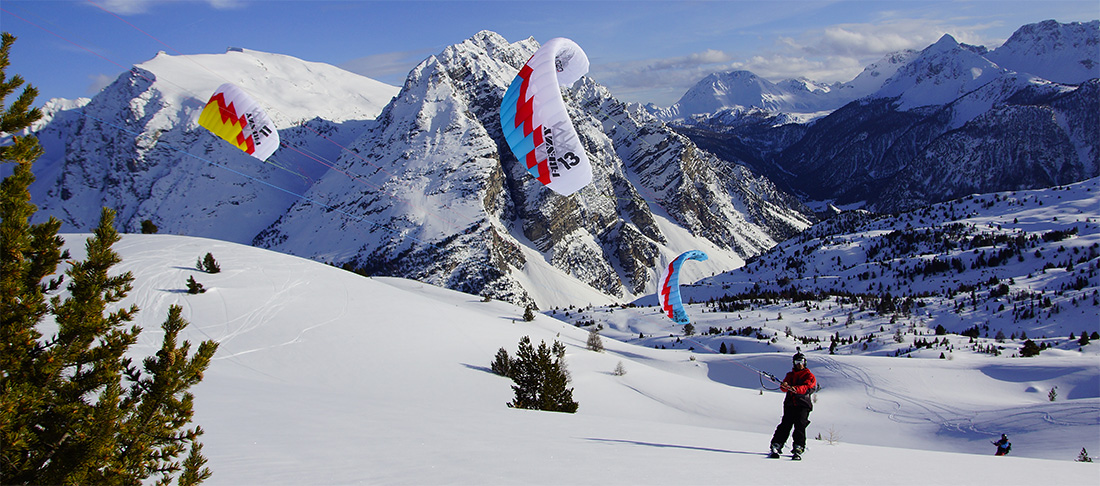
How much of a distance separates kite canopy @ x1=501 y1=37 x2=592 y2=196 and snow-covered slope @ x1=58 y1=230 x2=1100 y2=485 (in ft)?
24.6

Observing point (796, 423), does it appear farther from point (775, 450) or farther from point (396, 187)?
point (396, 187)

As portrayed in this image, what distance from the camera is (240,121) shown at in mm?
28953

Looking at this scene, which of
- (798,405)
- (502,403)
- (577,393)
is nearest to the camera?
(798,405)

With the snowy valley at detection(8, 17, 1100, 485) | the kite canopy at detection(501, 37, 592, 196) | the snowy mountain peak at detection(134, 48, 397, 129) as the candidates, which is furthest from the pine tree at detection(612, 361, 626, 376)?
the snowy mountain peak at detection(134, 48, 397, 129)

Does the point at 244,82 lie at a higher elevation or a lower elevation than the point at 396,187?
higher

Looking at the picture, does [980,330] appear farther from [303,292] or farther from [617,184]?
[617,184]

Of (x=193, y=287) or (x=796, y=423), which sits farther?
(x=193, y=287)

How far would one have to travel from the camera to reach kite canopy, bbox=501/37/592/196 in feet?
56.9

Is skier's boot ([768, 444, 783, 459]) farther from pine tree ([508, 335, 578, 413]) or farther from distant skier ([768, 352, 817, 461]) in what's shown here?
pine tree ([508, 335, 578, 413])

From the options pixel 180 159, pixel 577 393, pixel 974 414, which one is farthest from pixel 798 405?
pixel 180 159

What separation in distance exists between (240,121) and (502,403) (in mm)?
21428

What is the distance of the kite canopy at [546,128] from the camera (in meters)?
17.3

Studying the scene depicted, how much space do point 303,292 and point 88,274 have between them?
22883mm

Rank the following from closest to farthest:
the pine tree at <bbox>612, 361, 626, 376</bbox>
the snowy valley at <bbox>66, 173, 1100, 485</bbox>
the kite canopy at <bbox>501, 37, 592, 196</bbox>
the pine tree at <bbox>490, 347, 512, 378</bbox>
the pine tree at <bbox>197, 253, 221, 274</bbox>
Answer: the snowy valley at <bbox>66, 173, 1100, 485</bbox> → the kite canopy at <bbox>501, 37, 592, 196</bbox> → the pine tree at <bbox>490, 347, 512, 378</bbox> → the pine tree at <bbox>197, 253, 221, 274</bbox> → the pine tree at <bbox>612, 361, 626, 376</bbox>
